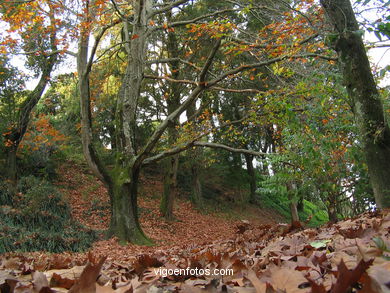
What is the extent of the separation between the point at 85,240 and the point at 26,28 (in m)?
7.57

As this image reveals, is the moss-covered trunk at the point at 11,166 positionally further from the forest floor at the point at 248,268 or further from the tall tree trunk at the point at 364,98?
the tall tree trunk at the point at 364,98

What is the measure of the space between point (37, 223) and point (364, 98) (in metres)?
9.20

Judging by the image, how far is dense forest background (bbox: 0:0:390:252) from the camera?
527 centimetres

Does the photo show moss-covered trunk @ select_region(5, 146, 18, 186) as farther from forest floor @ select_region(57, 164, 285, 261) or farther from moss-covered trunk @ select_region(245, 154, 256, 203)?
moss-covered trunk @ select_region(245, 154, 256, 203)

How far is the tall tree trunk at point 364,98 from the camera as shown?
4.27 m

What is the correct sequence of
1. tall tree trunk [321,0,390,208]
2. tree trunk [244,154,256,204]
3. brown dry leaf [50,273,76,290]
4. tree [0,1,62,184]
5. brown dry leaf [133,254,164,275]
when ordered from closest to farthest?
1. brown dry leaf [50,273,76,290]
2. brown dry leaf [133,254,164,275]
3. tall tree trunk [321,0,390,208]
4. tree [0,1,62,184]
5. tree trunk [244,154,256,204]

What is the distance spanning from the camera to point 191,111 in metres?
16.9

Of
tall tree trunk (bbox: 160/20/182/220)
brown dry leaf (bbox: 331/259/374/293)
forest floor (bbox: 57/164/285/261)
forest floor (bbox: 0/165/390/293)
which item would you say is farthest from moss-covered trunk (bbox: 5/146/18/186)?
brown dry leaf (bbox: 331/259/374/293)

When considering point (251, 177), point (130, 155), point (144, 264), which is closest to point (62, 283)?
point (144, 264)

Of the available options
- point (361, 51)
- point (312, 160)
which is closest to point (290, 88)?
point (312, 160)

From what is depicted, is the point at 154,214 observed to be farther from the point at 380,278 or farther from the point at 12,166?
the point at 380,278

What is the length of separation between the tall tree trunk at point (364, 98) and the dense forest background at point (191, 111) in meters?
0.02

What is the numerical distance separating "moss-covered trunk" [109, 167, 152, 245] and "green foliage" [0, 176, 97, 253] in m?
0.94

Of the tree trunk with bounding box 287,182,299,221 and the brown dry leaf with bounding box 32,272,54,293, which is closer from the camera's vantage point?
the brown dry leaf with bounding box 32,272,54,293
